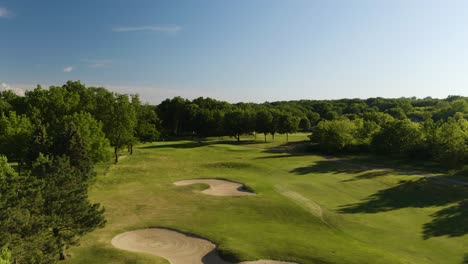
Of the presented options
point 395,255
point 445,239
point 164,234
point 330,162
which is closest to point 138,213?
point 164,234

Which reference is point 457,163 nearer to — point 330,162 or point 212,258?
point 330,162

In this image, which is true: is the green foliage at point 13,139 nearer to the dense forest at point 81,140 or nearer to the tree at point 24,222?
the dense forest at point 81,140

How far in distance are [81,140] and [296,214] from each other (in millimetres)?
24829

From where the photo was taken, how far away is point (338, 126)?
7512 cm

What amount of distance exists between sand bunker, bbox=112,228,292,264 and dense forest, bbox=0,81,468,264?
3301 mm

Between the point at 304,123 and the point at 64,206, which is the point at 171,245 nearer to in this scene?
the point at 64,206

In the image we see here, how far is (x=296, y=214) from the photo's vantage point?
3033 centimetres

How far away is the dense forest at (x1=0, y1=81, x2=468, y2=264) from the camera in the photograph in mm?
18078

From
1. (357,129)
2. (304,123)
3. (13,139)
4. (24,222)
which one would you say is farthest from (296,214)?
(304,123)

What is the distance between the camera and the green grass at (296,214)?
21953 millimetres

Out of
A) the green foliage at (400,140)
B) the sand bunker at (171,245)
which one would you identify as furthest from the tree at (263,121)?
the sand bunker at (171,245)

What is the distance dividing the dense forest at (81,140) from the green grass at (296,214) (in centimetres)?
382

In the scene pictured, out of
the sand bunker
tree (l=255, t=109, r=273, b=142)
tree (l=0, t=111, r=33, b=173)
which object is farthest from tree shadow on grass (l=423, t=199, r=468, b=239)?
tree (l=255, t=109, r=273, b=142)

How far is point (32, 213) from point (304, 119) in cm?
10664
